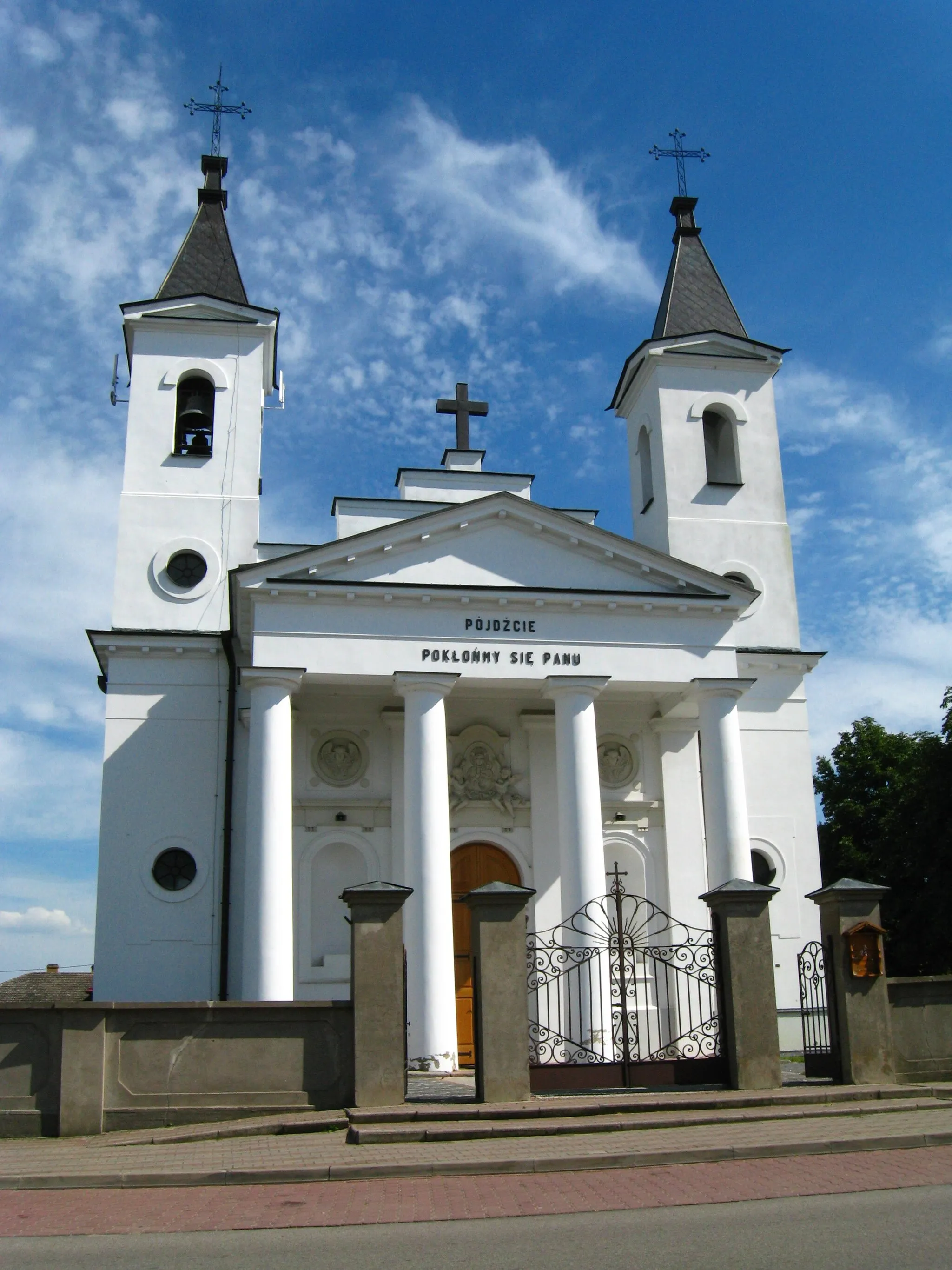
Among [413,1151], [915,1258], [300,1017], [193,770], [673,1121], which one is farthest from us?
[193,770]

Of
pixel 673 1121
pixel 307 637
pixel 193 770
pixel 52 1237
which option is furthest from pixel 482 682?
pixel 52 1237

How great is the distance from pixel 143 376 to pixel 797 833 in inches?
568

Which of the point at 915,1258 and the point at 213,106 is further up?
the point at 213,106

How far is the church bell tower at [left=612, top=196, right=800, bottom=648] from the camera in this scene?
2308cm

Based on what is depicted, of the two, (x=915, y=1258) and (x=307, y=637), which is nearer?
(x=915, y=1258)

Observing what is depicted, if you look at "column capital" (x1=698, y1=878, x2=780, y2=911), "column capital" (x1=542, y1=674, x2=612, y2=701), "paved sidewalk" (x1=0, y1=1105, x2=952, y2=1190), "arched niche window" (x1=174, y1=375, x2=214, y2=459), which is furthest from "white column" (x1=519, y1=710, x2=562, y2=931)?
"paved sidewalk" (x1=0, y1=1105, x2=952, y2=1190)

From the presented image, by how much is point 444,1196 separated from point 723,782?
1068 cm

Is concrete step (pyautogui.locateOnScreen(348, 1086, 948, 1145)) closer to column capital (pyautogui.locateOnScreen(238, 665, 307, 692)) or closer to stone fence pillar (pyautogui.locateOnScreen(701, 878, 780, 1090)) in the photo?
stone fence pillar (pyautogui.locateOnScreen(701, 878, 780, 1090))

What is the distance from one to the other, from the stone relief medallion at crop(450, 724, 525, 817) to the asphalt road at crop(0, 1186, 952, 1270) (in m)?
12.2

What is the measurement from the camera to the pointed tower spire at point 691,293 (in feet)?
82.1

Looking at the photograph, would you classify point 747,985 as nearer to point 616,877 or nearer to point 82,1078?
point 616,877

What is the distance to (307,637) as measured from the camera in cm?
1802

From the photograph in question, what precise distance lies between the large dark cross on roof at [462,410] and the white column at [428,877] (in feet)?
23.9

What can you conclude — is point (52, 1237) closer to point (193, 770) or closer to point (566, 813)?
point (566, 813)
